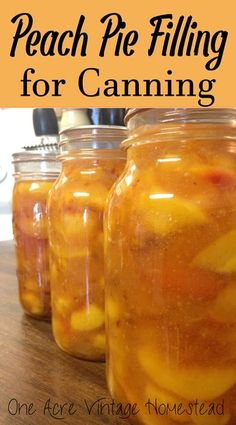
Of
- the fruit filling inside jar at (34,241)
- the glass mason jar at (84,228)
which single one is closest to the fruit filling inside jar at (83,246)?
the glass mason jar at (84,228)

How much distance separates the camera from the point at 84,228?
421 millimetres

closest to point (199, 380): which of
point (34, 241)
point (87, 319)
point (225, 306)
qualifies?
point (225, 306)

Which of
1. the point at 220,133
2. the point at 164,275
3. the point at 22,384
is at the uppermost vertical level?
the point at 220,133

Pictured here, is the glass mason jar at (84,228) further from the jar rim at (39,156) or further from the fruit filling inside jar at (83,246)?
the jar rim at (39,156)

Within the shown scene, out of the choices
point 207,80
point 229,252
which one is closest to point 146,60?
point 207,80

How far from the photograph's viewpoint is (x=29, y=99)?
45 cm

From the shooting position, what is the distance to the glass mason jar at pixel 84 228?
420mm

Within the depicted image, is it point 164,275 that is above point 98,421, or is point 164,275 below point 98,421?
above

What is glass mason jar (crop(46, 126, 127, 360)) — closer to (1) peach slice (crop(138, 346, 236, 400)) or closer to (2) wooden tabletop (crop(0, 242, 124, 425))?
(2) wooden tabletop (crop(0, 242, 124, 425))

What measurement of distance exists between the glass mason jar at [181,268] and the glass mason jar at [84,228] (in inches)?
3.8

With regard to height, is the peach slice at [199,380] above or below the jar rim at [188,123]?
below

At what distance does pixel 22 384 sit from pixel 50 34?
376 millimetres

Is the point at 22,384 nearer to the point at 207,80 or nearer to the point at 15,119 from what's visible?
Answer: the point at 207,80

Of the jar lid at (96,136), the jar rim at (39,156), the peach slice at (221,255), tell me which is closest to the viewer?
the peach slice at (221,255)
